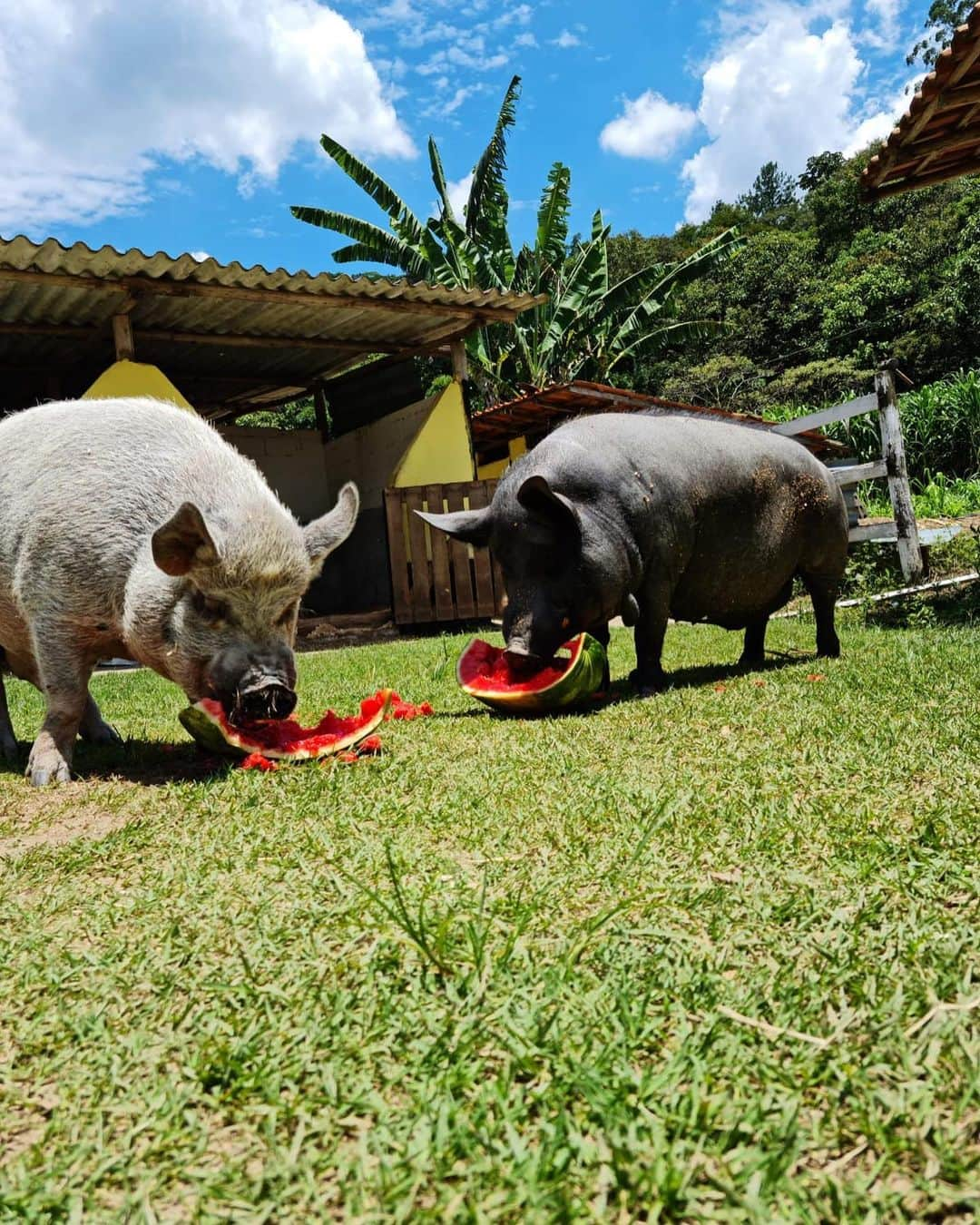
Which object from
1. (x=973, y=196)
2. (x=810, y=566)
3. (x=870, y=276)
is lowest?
(x=810, y=566)

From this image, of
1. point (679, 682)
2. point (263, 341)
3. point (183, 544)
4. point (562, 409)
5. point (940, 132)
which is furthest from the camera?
point (562, 409)

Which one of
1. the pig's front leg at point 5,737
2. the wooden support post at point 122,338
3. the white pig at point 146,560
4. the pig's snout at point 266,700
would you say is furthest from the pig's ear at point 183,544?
the wooden support post at point 122,338

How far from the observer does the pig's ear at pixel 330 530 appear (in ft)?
15.5

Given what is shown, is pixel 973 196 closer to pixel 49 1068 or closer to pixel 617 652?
pixel 617 652

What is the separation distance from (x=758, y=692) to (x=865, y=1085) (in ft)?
12.9

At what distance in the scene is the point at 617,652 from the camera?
29.1ft

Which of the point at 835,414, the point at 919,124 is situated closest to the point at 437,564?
the point at 835,414

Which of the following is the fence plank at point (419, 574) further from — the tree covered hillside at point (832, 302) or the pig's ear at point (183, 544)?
the tree covered hillside at point (832, 302)

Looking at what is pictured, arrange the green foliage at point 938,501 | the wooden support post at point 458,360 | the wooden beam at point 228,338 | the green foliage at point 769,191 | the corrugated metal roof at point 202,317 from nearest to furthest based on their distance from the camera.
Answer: the corrugated metal roof at point 202,317, the wooden beam at point 228,338, the wooden support post at point 458,360, the green foliage at point 938,501, the green foliage at point 769,191

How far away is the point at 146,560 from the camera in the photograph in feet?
14.6

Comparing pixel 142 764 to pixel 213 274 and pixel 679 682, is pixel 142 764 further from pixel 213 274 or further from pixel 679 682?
pixel 213 274

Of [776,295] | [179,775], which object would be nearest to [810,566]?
[179,775]

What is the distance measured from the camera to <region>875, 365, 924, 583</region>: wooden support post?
1084cm

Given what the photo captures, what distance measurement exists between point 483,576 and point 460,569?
325mm
